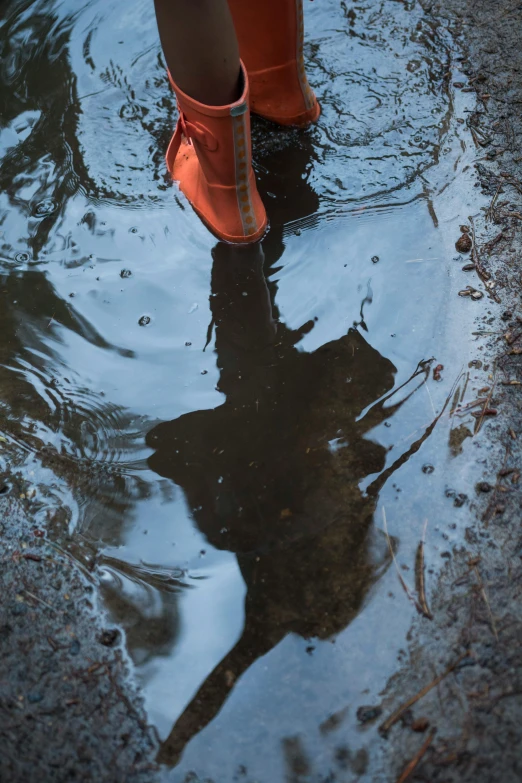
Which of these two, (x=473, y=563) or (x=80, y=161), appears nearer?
(x=473, y=563)

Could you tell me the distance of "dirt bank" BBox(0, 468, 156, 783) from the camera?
4.09ft

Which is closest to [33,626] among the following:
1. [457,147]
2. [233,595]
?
[233,595]

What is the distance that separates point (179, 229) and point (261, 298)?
394 millimetres

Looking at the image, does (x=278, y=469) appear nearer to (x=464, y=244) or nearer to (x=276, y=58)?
(x=464, y=244)

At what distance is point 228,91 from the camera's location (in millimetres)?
1798

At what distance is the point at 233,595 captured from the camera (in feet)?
4.72

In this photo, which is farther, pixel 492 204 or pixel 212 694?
pixel 492 204

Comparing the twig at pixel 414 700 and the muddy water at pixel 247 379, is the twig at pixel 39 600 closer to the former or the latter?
the muddy water at pixel 247 379

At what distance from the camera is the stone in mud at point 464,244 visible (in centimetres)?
194

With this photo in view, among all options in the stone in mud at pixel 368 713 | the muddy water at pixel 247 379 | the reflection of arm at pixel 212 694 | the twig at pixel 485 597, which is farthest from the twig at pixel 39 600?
the twig at pixel 485 597

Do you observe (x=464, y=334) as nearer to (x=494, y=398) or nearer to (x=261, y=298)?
(x=494, y=398)

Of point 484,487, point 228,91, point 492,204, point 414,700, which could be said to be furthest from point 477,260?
point 414,700

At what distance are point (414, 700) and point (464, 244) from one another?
127 cm

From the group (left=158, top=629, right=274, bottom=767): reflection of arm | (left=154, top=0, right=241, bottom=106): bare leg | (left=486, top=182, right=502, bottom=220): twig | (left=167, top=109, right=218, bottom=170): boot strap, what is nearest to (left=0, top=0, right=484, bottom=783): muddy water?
(left=158, top=629, right=274, bottom=767): reflection of arm
